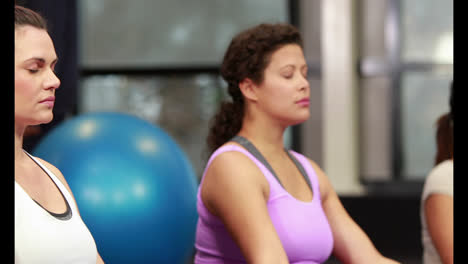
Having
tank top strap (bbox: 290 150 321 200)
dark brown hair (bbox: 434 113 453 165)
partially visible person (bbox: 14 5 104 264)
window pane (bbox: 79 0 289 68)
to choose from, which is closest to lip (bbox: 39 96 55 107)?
partially visible person (bbox: 14 5 104 264)

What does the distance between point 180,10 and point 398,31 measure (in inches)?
65.1

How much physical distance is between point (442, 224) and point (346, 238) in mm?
277

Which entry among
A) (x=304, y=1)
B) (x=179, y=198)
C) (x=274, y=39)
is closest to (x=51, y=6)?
(x=304, y=1)

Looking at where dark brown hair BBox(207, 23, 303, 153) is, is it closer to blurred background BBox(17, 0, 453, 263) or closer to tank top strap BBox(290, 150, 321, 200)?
tank top strap BBox(290, 150, 321, 200)

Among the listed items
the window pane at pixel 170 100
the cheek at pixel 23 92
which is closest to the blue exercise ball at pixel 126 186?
the cheek at pixel 23 92

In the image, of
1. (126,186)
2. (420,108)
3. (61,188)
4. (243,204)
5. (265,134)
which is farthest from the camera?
(420,108)

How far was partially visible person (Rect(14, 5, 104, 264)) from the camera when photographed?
0.96 meters

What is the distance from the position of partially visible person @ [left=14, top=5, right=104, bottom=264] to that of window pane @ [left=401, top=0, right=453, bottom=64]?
158 inches

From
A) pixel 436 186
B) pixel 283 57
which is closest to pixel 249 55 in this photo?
pixel 283 57

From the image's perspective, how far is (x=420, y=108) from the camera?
472 centimetres

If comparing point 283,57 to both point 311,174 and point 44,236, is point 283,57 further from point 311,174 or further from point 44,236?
point 44,236

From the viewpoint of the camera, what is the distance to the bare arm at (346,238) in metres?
1.64

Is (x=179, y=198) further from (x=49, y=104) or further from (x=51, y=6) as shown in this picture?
(x=51, y=6)

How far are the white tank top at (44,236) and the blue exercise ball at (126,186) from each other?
3.83 feet
